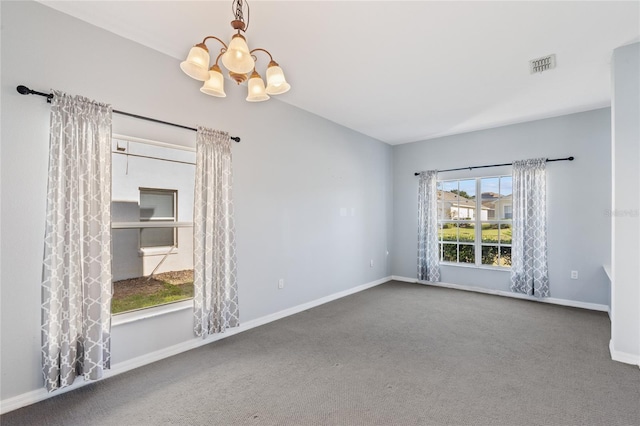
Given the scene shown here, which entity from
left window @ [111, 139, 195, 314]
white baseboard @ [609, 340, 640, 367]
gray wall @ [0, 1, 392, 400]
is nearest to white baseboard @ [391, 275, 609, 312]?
gray wall @ [0, 1, 392, 400]

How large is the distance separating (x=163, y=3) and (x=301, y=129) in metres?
2.32

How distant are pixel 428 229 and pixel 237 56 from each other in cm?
488

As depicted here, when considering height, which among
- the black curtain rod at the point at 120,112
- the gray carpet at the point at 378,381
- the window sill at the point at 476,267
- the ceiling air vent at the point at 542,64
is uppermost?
the ceiling air vent at the point at 542,64

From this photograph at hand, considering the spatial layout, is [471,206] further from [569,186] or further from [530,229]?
[569,186]

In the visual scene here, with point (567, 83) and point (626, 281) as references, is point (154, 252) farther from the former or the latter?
point (567, 83)

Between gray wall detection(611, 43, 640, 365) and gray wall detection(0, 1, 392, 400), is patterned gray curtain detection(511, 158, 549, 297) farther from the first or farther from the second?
gray wall detection(0, 1, 392, 400)

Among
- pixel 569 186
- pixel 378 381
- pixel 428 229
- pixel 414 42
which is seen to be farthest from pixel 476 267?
pixel 414 42

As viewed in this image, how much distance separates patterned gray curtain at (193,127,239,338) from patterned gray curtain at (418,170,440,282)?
3857mm

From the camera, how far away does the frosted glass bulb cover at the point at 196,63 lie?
183cm

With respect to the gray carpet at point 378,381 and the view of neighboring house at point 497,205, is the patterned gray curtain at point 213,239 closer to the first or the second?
the gray carpet at point 378,381

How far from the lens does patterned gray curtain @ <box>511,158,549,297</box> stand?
15.3 ft

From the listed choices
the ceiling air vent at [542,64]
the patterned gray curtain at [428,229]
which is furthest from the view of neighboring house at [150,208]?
the patterned gray curtain at [428,229]

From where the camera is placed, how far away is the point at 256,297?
3.70 m

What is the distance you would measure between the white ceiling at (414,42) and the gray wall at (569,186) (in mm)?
541
